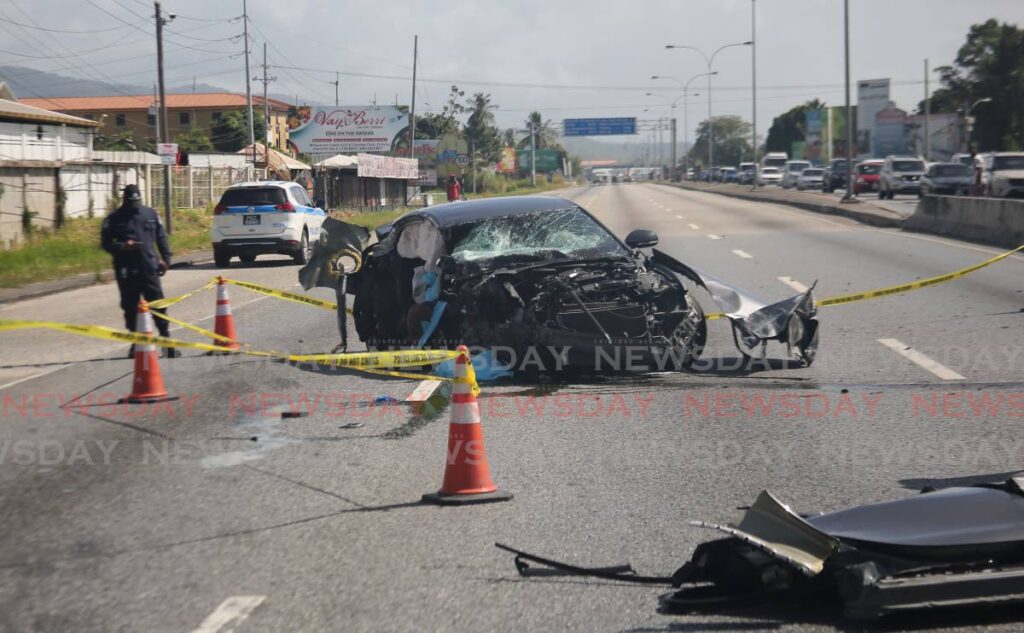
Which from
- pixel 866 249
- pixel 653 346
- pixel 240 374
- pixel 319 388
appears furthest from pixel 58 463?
pixel 866 249

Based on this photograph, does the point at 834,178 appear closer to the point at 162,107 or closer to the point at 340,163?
the point at 340,163

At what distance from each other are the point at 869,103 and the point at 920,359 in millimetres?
89669

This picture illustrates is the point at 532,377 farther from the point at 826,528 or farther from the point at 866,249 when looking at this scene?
the point at 866,249

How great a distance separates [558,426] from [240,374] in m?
4.09

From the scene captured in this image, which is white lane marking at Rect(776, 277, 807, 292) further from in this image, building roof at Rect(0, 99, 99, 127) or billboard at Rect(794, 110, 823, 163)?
billboard at Rect(794, 110, 823, 163)

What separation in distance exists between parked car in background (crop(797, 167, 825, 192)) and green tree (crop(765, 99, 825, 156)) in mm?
78540

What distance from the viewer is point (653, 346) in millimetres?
9836

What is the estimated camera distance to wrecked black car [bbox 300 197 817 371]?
9.57 metres

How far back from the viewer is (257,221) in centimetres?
2506

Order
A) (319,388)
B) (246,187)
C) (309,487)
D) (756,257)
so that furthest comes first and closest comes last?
(246,187), (756,257), (319,388), (309,487)

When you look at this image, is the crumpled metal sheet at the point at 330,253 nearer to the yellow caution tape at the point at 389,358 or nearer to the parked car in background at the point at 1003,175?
the yellow caution tape at the point at 389,358

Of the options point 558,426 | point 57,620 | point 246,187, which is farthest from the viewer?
point 246,187

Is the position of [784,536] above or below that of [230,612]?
above

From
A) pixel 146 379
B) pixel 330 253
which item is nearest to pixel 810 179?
pixel 330 253
